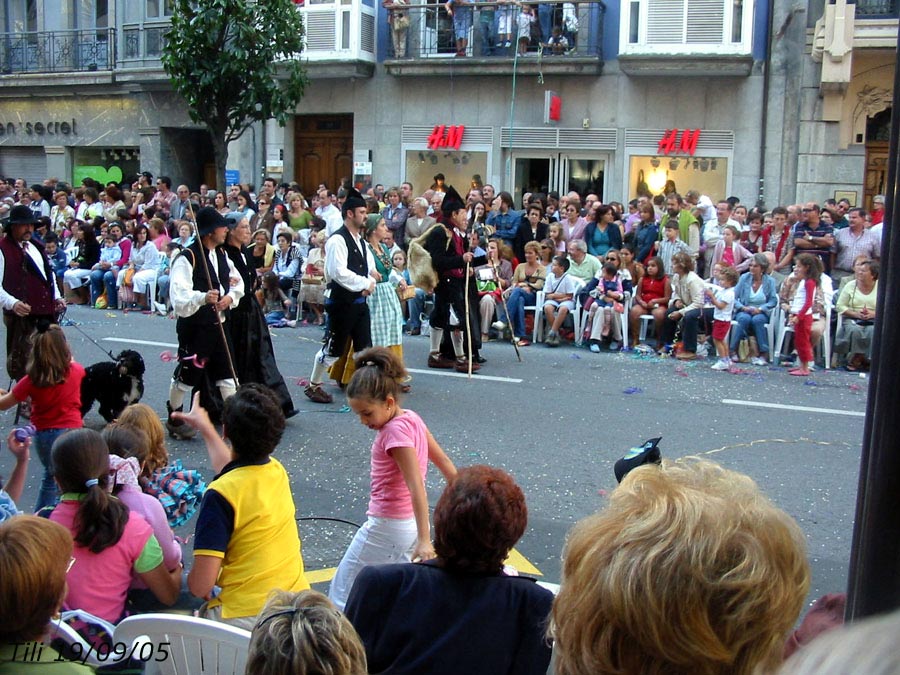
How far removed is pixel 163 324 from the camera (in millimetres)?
13875

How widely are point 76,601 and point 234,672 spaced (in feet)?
3.89

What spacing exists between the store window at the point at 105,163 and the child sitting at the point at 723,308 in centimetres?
1914

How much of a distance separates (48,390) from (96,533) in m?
2.49

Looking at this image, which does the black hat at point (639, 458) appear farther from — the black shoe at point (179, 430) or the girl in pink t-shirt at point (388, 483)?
the black shoe at point (179, 430)

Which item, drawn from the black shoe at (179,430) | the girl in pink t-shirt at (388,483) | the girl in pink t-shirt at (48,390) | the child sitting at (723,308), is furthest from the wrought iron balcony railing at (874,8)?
the girl in pink t-shirt at (388,483)

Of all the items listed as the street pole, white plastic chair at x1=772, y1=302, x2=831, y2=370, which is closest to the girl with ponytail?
the street pole

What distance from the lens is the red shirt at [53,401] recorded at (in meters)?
6.07

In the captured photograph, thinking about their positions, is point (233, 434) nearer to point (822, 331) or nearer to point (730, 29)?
point (822, 331)

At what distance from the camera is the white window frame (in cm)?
1928

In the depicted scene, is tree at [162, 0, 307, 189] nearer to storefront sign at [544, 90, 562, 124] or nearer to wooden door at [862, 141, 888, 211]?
storefront sign at [544, 90, 562, 124]

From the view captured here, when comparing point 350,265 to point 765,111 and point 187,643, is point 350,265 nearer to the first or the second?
point 187,643

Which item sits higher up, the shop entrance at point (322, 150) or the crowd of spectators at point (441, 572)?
the shop entrance at point (322, 150)

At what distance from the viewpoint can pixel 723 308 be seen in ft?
38.0

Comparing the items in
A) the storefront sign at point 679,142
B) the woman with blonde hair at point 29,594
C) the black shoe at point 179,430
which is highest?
the storefront sign at point 679,142
